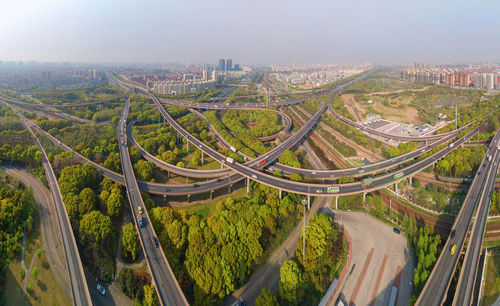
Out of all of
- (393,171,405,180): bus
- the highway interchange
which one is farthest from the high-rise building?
(393,171,405,180): bus

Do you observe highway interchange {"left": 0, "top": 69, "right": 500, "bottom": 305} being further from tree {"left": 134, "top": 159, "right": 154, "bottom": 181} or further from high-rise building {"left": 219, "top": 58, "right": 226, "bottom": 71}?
high-rise building {"left": 219, "top": 58, "right": 226, "bottom": 71}

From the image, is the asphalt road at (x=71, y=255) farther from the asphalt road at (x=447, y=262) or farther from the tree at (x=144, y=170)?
the asphalt road at (x=447, y=262)

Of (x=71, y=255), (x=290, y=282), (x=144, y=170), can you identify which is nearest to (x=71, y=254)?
(x=71, y=255)

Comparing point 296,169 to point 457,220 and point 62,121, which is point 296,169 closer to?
point 457,220

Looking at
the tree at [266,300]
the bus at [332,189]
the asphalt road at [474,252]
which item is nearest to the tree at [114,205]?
the tree at [266,300]

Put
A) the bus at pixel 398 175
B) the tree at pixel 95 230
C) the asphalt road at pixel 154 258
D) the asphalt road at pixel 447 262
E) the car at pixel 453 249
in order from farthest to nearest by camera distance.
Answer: the bus at pixel 398 175 → the tree at pixel 95 230 → the car at pixel 453 249 → the asphalt road at pixel 447 262 → the asphalt road at pixel 154 258

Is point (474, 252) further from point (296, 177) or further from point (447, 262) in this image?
point (296, 177)

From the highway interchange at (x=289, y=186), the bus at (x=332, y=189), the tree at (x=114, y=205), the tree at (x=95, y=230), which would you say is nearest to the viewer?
the highway interchange at (x=289, y=186)
